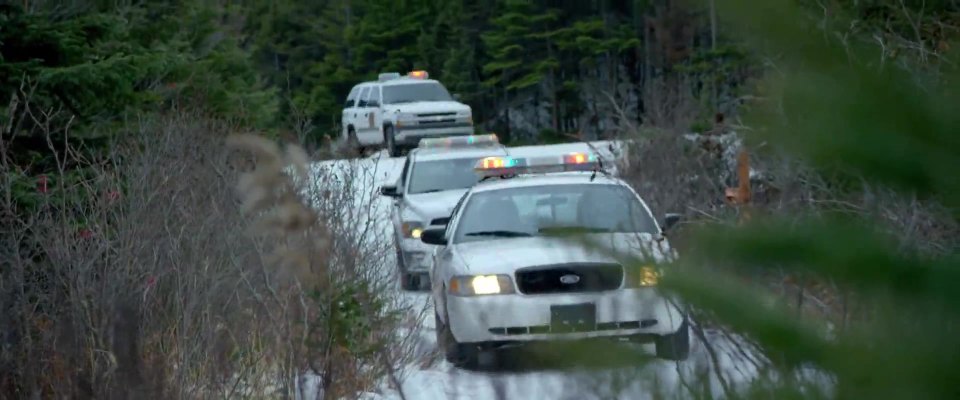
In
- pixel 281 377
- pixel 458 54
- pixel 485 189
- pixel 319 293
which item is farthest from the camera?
pixel 458 54

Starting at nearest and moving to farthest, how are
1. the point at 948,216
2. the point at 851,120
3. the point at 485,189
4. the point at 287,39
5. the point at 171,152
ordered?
the point at 851,120 → the point at 948,216 → the point at 171,152 → the point at 485,189 → the point at 287,39

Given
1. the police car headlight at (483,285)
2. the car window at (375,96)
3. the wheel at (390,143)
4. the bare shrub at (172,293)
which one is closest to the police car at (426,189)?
the police car headlight at (483,285)

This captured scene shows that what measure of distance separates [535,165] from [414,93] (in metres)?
17.3

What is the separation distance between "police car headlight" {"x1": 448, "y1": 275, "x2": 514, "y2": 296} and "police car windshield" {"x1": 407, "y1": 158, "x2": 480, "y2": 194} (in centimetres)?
628

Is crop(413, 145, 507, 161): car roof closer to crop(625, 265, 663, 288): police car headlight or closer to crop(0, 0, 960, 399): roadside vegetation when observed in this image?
crop(0, 0, 960, 399): roadside vegetation

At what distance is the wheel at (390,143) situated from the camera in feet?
92.8

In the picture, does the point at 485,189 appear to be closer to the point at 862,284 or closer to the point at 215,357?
the point at 215,357

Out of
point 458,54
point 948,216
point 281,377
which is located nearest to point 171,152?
point 281,377

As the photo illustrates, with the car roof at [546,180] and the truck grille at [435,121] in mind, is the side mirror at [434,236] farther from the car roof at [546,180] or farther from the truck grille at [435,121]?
the truck grille at [435,121]

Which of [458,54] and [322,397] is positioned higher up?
[322,397]

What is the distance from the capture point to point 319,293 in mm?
7523

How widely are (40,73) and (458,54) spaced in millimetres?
29385

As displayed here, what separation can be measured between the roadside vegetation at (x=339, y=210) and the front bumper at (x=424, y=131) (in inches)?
201

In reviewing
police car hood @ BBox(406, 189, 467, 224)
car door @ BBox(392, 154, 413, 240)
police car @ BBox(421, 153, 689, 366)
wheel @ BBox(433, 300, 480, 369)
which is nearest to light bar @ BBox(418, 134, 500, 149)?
car door @ BBox(392, 154, 413, 240)
